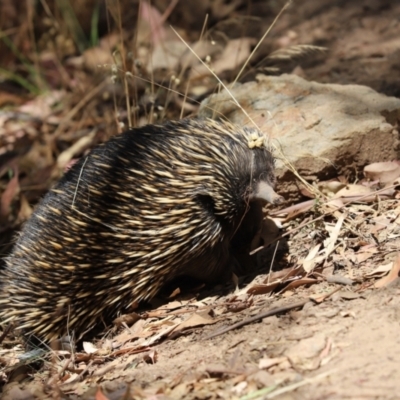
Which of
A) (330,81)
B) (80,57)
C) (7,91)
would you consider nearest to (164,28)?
(80,57)

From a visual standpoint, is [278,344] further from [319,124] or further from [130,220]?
[319,124]

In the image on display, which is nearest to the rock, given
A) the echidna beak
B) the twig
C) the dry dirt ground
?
the dry dirt ground

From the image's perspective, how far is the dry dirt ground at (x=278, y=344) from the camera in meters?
3.00

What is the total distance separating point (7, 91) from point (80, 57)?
1.12 meters

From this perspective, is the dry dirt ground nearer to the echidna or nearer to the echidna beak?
the echidna

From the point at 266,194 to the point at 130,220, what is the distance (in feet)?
2.69

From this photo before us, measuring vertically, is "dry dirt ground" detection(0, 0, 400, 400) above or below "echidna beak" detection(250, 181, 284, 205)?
below

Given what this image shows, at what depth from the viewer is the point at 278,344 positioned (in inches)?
132

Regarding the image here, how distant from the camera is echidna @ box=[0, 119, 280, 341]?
424 centimetres

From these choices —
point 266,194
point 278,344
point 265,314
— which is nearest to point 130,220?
point 266,194

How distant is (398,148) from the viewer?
5.11 m

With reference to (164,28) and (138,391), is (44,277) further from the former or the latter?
(164,28)

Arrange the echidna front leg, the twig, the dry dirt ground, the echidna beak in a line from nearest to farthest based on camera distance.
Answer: the dry dirt ground
the twig
the echidna beak
the echidna front leg

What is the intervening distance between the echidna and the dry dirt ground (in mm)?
313
